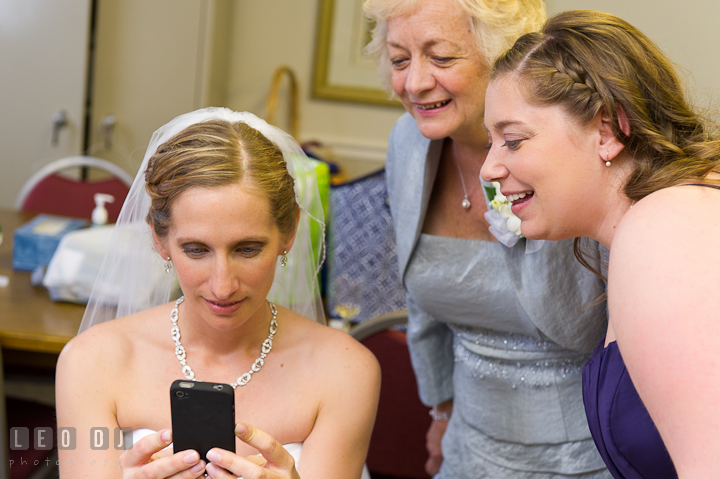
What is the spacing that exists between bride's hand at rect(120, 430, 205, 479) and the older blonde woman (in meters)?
0.76

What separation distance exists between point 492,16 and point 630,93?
512mm

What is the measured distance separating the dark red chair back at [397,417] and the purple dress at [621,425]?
3.92 feet

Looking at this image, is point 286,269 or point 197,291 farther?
point 286,269

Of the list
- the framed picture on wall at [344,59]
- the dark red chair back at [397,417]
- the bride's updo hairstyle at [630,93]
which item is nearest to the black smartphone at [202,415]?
the bride's updo hairstyle at [630,93]

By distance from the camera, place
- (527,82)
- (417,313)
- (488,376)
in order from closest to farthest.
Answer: (527,82)
(488,376)
(417,313)

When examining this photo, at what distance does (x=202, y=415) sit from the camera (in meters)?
1.00

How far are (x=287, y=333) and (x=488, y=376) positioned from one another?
0.51 m

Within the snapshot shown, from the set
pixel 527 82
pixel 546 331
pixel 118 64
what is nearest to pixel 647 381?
pixel 527 82

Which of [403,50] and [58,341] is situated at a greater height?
[403,50]

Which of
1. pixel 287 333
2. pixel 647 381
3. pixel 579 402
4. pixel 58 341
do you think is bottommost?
pixel 58 341

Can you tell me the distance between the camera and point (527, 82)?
3.36 feet

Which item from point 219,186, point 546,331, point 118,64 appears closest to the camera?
point 219,186

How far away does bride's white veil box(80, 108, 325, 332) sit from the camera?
147cm

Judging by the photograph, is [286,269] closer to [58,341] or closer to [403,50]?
[403,50]
